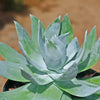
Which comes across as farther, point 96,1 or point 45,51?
point 96,1

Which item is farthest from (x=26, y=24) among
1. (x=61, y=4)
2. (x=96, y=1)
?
(x=96, y=1)

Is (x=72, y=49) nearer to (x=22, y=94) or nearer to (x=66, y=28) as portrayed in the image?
(x=66, y=28)

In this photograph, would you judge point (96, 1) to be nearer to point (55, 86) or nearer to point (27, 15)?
point (27, 15)

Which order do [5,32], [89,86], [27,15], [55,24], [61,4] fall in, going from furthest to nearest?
[61,4]
[27,15]
[5,32]
[55,24]
[89,86]

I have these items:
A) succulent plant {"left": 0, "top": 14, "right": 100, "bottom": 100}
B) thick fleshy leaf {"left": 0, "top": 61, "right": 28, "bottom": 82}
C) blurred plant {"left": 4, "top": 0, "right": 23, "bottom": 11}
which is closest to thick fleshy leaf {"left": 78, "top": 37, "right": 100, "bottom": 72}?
succulent plant {"left": 0, "top": 14, "right": 100, "bottom": 100}

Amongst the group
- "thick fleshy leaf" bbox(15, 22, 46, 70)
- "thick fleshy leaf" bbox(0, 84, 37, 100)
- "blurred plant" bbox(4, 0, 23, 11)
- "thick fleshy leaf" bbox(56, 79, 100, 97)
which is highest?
"blurred plant" bbox(4, 0, 23, 11)

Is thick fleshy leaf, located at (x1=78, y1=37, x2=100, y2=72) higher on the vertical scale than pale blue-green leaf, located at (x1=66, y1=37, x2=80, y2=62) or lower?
lower

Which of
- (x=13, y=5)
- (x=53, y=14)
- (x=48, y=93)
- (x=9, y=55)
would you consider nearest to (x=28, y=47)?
(x=9, y=55)

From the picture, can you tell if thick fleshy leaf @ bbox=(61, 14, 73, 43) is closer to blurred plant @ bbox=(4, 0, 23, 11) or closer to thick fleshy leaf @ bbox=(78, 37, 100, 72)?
thick fleshy leaf @ bbox=(78, 37, 100, 72)
